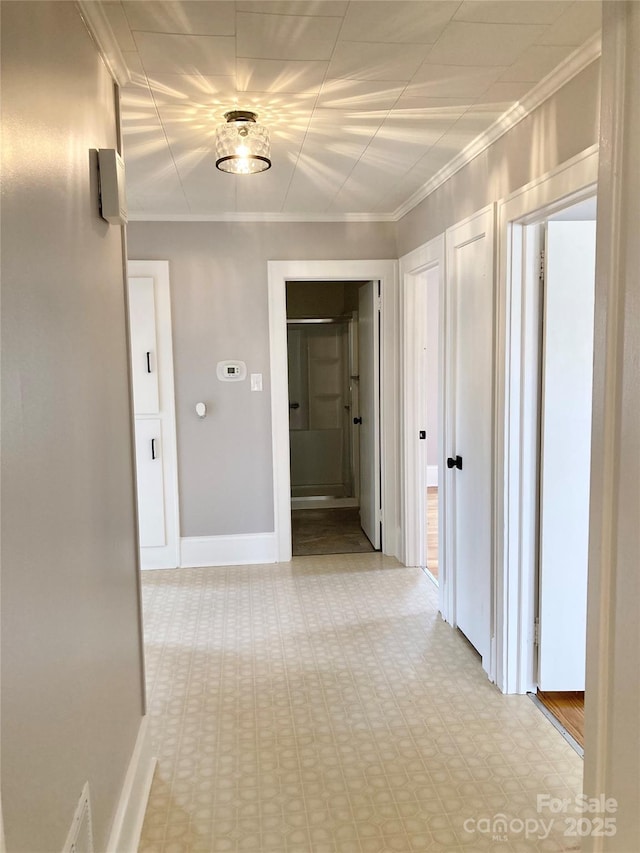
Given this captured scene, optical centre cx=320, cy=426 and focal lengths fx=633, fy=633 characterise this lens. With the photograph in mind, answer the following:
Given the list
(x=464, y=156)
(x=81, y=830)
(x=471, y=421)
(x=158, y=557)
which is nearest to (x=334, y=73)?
(x=464, y=156)

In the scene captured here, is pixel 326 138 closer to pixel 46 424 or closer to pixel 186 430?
pixel 46 424

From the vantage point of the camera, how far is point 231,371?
4312 mm

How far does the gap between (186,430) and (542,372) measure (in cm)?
256

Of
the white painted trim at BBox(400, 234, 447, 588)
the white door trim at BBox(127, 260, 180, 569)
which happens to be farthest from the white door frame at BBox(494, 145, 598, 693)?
the white door trim at BBox(127, 260, 180, 569)

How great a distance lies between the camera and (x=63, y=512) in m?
1.30

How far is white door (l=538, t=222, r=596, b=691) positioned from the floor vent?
73.6 inches

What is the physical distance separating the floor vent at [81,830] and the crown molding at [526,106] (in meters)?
2.38

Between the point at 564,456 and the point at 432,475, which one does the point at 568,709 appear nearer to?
the point at 564,456

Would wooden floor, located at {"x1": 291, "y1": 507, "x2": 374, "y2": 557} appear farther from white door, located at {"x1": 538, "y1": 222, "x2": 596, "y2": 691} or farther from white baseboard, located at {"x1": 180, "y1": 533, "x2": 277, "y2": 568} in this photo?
white door, located at {"x1": 538, "y1": 222, "x2": 596, "y2": 691}

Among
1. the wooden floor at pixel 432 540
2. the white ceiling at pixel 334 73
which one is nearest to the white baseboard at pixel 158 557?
the wooden floor at pixel 432 540

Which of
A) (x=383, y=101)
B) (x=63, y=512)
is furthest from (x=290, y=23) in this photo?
(x=63, y=512)

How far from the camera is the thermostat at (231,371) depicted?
4305 millimetres

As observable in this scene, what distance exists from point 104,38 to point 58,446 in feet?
3.91

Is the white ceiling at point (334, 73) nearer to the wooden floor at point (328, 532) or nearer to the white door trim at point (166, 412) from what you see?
the white door trim at point (166, 412)
